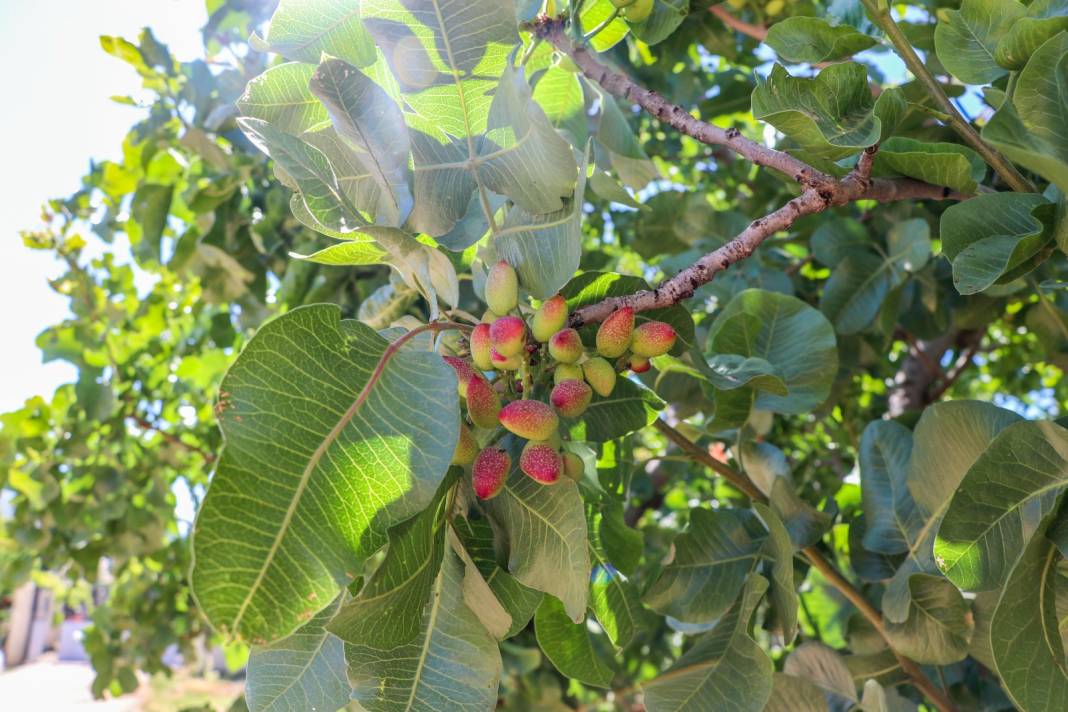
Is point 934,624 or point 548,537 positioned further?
point 934,624

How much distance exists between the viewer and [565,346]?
2.04ft

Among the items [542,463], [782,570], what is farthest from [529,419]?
[782,570]

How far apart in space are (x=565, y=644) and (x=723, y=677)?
0.46 ft

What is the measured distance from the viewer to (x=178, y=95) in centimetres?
172

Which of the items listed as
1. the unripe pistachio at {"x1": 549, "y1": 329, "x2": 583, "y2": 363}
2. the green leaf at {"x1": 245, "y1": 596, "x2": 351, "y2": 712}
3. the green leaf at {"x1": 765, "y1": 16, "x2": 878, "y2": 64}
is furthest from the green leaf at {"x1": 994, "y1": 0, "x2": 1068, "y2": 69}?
the green leaf at {"x1": 245, "y1": 596, "x2": 351, "y2": 712}

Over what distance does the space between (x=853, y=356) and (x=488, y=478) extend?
102 centimetres

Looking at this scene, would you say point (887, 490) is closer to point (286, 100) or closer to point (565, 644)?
point (565, 644)

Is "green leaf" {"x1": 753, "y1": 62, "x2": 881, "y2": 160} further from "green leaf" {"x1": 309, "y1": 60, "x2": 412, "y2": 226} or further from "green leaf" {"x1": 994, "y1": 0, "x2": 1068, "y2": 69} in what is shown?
"green leaf" {"x1": 309, "y1": 60, "x2": 412, "y2": 226}

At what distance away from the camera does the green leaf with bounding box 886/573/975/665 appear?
809 millimetres

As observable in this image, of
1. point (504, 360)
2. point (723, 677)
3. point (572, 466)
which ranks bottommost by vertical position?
point (723, 677)

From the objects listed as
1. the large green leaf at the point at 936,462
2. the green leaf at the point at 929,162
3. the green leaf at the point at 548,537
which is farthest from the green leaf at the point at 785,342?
the green leaf at the point at 548,537

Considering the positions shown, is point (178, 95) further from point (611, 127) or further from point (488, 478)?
point (488, 478)

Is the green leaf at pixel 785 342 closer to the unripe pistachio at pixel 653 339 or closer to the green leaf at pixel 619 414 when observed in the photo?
the green leaf at pixel 619 414

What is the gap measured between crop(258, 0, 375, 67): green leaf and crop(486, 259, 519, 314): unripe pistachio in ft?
0.79
